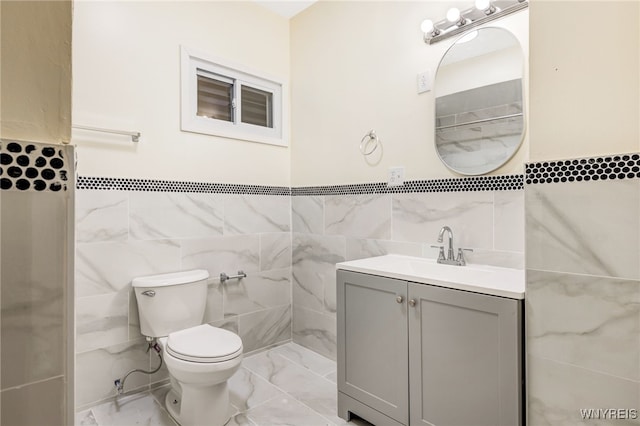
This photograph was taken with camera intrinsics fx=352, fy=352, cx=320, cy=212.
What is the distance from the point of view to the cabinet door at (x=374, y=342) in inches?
64.2

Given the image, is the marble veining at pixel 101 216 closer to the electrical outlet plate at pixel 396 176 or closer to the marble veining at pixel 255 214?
the marble veining at pixel 255 214

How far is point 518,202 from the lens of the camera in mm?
1720

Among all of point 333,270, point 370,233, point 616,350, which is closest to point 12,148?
point 616,350

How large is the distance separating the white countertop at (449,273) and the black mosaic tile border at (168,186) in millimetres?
1109

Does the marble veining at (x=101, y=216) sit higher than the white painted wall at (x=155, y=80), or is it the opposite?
the white painted wall at (x=155, y=80)

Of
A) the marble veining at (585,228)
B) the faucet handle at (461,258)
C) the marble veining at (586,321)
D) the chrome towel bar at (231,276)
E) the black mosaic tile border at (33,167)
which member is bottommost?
the chrome towel bar at (231,276)

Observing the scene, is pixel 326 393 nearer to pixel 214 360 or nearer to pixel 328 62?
pixel 214 360

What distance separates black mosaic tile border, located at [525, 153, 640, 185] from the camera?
1.04m

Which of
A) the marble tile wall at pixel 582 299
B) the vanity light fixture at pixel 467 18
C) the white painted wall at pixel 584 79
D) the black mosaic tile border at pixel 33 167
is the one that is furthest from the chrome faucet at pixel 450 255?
the black mosaic tile border at pixel 33 167

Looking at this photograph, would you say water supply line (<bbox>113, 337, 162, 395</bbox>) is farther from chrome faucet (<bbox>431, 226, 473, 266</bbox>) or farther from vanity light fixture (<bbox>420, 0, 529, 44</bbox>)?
vanity light fixture (<bbox>420, 0, 529, 44</bbox>)

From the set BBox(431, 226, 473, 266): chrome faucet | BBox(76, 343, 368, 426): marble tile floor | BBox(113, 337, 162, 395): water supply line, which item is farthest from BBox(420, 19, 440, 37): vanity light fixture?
BBox(113, 337, 162, 395): water supply line

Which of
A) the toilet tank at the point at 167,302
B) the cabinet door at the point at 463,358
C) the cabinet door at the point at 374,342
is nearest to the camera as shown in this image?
the cabinet door at the point at 463,358

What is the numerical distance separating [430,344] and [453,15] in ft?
5.54

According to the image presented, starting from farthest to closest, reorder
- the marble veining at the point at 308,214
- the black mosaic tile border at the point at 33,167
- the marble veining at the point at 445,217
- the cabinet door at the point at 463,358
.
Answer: the marble veining at the point at 308,214 < the marble veining at the point at 445,217 < the cabinet door at the point at 463,358 < the black mosaic tile border at the point at 33,167
